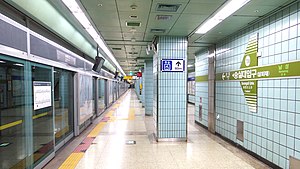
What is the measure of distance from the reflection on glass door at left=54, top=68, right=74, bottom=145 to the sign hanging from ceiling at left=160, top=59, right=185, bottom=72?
291 centimetres

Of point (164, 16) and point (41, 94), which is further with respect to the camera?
point (164, 16)

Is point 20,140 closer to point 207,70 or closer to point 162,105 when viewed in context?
point 162,105

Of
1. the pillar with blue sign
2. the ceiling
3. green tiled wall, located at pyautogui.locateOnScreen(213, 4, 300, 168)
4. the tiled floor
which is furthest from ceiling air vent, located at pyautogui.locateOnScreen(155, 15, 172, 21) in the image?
the tiled floor

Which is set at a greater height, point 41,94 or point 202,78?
point 202,78

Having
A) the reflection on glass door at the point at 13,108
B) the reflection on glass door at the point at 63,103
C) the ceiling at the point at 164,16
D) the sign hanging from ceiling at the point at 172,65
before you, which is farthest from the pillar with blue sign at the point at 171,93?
the reflection on glass door at the point at 13,108

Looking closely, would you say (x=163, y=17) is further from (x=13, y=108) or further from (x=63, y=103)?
(x=63, y=103)

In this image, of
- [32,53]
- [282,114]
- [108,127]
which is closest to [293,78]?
[282,114]

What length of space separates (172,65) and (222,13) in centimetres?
217

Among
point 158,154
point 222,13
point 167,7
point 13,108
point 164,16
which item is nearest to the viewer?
point 13,108

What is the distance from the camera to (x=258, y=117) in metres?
4.31

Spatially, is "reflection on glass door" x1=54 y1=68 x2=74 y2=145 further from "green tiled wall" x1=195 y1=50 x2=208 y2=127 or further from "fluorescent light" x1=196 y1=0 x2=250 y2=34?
"green tiled wall" x1=195 y1=50 x2=208 y2=127

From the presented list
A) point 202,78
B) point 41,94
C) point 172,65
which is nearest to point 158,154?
point 172,65

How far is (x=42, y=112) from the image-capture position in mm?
4047

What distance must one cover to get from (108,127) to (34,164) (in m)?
3.83
